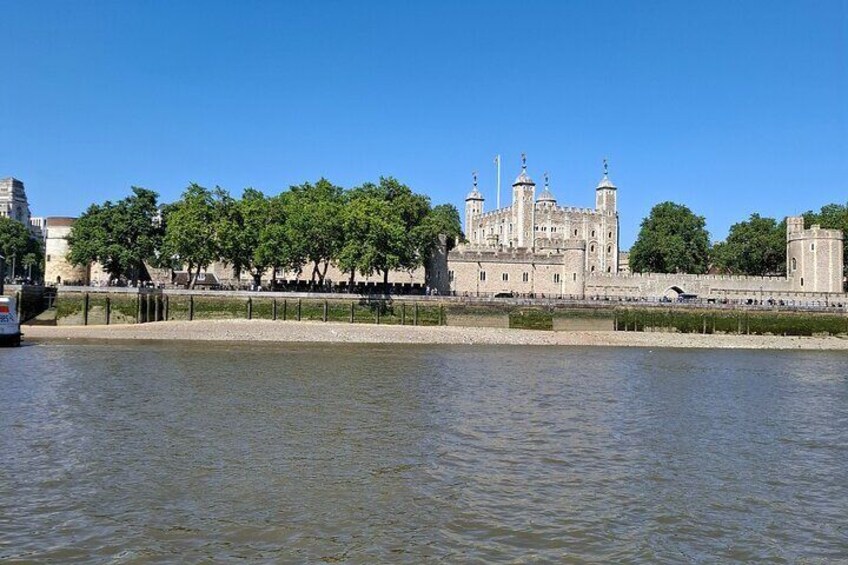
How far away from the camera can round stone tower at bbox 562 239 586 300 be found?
73.6 meters

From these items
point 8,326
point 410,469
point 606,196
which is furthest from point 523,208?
point 410,469

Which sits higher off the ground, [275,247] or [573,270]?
[275,247]

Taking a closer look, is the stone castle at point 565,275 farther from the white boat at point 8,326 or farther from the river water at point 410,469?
the river water at point 410,469

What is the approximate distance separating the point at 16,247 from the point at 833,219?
9727cm

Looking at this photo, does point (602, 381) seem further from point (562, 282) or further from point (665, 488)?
point (562, 282)

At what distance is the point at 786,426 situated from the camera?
20.4 m

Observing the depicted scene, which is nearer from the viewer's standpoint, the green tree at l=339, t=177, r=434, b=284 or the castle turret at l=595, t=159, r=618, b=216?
the green tree at l=339, t=177, r=434, b=284

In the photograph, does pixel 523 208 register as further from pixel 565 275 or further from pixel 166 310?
pixel 166 310

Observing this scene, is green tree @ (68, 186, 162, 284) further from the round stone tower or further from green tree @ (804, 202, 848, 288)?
green tree @ (804, 202, 848, 288)

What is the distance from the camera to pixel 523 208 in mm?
98625

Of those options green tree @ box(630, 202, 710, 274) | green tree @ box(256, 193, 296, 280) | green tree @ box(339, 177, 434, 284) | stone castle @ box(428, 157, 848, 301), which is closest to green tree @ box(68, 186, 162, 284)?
green tree @ box(256, 193, 296, 280)

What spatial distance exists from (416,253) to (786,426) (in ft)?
158

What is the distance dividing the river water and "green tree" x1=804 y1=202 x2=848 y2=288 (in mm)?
66592

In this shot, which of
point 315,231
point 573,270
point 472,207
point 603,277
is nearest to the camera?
point 315,231
